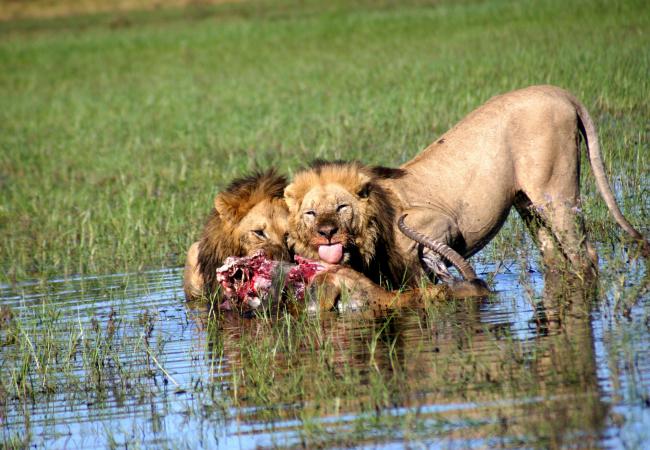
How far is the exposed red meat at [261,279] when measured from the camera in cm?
758

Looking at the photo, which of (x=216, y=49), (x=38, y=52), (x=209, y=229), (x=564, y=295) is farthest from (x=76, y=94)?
(x=564, y=295)

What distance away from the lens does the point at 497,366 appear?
5.41 m

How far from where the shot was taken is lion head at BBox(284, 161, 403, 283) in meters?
7.48

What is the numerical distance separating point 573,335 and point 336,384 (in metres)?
1.29

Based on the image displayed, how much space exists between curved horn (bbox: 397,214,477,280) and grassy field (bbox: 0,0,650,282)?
1.69m

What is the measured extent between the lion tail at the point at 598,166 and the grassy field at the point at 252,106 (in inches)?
25.3

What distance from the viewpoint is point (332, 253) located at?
7.47m

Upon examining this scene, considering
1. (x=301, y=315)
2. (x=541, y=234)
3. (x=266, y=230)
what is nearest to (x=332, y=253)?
(x=301, y=315)

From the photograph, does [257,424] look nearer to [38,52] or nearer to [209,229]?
[209,229]

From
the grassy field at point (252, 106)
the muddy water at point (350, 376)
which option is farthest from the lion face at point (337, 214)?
the grassy field at point (252, 106)

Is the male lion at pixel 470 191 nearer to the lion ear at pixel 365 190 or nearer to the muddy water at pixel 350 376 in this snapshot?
the lion ear at pixel 365 190

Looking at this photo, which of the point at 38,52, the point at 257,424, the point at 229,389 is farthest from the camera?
the point at 38,52

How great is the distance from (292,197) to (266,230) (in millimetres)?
412

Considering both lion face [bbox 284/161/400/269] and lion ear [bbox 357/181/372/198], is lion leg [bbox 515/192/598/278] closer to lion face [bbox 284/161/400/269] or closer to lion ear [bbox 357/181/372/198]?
lion face [bbox 284/161/400/269]
